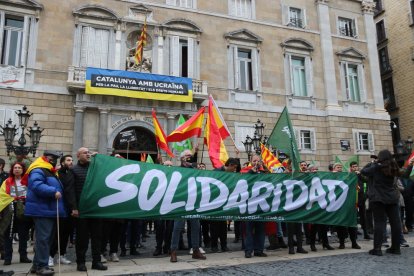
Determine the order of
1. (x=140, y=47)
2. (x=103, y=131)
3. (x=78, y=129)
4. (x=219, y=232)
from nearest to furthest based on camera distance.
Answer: (x=219, y=232)
(x=78, y=129)
(x=103, y=131)
(x=140, y=47)

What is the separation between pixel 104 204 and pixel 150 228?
718 cm

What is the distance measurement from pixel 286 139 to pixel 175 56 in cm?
1220

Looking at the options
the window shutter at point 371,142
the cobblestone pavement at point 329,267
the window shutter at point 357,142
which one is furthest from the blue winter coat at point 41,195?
the window shutter at point 371,142

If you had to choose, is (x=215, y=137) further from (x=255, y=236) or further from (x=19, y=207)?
(x=19, y=207)

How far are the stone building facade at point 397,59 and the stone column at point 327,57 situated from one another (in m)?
8.72

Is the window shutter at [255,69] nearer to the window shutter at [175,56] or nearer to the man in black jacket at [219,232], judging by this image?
the window shutter at [175,56]

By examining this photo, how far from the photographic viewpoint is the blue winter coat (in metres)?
5.55

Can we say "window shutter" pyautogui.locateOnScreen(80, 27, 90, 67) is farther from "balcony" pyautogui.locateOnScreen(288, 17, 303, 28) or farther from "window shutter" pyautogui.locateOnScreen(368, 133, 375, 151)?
"window shutter" pyautogui.locateOnScreen(368, 133, 375, 151)

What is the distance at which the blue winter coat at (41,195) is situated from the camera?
5.55 m

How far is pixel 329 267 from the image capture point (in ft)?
19.5

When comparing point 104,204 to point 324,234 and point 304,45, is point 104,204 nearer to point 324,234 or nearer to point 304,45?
point 324,234

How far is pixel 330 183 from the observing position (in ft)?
26.6

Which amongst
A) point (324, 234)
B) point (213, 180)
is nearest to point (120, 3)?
point (213, 180)

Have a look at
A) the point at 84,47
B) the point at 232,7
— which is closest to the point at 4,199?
the point at 84,47
